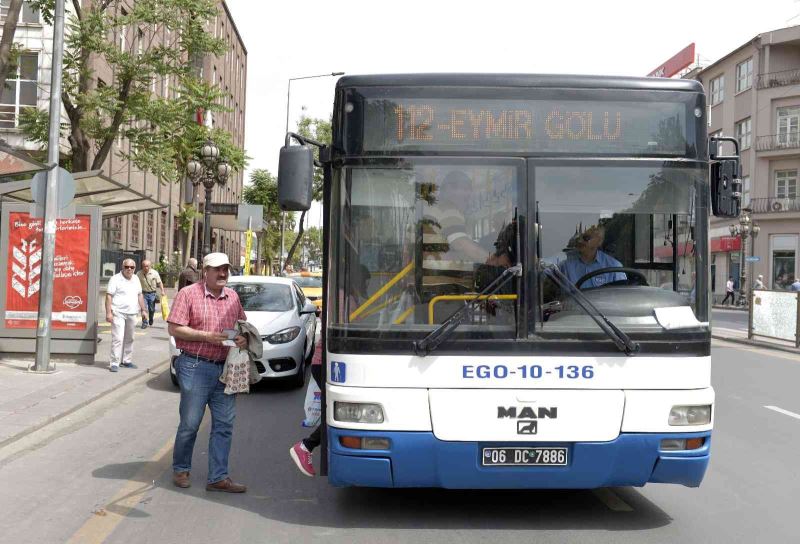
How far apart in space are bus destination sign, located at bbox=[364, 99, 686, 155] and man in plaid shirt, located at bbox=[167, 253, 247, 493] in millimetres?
1753

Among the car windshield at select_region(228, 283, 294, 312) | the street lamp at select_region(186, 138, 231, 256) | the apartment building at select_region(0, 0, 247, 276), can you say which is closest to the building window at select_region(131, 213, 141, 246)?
the apartment building at select_region(0, 0, 247, 276)

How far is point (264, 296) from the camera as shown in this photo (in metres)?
13.4

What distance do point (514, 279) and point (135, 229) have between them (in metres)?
34.7

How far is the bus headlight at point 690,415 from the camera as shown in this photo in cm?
537

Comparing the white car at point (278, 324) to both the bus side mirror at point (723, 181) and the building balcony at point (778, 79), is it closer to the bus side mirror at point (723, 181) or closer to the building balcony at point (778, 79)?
the bus side mirror at point (723, 181)

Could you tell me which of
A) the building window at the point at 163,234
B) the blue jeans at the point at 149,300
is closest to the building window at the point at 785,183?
the building window at the point at 163,234

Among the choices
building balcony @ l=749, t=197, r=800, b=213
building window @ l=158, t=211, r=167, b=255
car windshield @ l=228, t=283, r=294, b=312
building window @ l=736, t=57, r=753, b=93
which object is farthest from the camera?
building window @ l=736, t=57, r=753, b=93

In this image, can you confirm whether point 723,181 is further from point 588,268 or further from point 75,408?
point 75,408

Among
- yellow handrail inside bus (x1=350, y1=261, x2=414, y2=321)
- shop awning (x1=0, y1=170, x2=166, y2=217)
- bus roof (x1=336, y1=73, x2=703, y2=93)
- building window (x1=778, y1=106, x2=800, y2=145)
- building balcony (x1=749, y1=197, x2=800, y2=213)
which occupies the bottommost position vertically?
yellow handrail inside bus (x1=350, y1=261, x2=414, y2=321)

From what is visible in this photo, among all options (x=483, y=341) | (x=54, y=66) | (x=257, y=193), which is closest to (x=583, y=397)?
(x=483, y=341)

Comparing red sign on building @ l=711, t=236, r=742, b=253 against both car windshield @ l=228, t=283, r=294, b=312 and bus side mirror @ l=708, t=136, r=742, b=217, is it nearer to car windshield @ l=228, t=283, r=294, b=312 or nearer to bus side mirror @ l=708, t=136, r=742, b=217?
car windshield @ l=228, t=283, r=294, b=312

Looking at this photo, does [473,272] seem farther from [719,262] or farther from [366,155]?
[719,262]

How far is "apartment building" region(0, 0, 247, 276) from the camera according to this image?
2094 cm

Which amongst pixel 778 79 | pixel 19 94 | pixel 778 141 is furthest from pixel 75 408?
pixel 778 79
